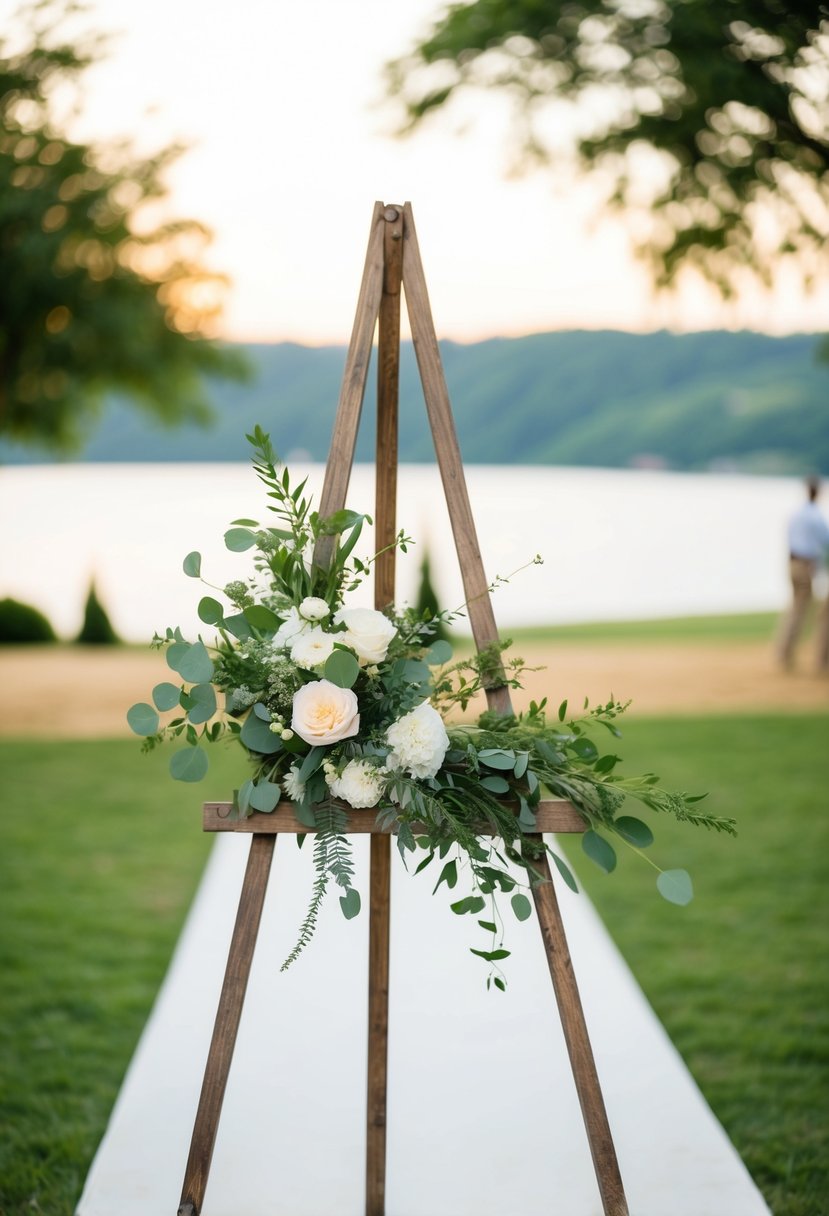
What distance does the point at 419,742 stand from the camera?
1.31 metres

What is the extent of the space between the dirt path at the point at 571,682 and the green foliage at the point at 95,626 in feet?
0.52

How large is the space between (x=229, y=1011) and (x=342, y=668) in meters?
0.49

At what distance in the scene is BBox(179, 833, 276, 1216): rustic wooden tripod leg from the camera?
141 cm

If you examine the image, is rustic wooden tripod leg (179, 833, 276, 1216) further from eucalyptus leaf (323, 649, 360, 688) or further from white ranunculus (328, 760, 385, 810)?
eucalyptus leaf (323, 649, 360, 688)

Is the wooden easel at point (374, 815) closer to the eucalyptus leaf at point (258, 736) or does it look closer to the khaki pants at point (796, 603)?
the eucalyptus leaf at point (258, 736)

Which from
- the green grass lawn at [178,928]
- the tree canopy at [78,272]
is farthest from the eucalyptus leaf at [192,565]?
the tree canopy at [78,272]

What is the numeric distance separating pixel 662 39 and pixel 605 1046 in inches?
232

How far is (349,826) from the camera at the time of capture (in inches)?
54.7

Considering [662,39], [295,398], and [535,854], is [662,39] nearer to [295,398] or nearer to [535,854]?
[535,854]

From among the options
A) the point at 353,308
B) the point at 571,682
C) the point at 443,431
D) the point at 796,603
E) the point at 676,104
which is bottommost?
the point at 571,682

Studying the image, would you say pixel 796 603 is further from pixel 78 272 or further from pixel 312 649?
pixel 312 649

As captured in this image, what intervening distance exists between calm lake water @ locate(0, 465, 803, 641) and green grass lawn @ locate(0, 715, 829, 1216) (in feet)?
28.8

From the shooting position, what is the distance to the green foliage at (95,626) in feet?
34.2

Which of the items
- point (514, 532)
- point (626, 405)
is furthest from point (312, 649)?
point (626, 405)
